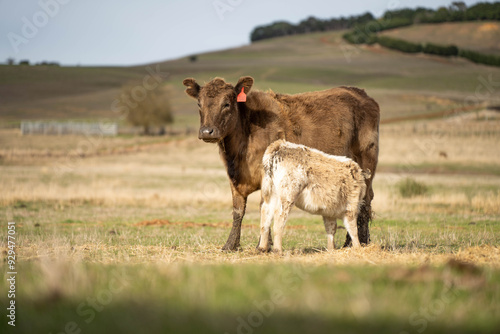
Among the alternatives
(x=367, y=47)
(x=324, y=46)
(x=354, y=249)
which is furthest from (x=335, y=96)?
(x=324, y=46)

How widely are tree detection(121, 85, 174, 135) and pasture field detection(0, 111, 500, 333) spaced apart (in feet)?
187

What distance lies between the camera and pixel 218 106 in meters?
11.7

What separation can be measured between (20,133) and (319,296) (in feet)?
253

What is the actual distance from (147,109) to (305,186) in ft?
254

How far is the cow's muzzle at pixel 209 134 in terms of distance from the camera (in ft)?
36.4

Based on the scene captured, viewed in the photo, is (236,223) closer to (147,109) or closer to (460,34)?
(147,109)

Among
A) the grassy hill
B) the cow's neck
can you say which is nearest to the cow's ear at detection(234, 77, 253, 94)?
the cow's neck

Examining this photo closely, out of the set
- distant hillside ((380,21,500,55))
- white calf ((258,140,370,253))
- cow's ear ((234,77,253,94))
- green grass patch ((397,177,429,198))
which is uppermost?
distant hillside ((380,21,500,55))

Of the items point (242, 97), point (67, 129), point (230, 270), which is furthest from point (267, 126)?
point (67, 129)

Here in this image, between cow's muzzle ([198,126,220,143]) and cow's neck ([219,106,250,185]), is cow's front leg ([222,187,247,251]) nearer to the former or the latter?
cow's neck ([219,106,250,185])

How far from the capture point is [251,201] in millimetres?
29203

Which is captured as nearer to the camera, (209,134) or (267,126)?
(209,134)

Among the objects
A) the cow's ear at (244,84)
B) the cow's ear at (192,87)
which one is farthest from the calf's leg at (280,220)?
the cow's ear at (192,87)

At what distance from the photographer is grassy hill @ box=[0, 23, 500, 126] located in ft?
337
